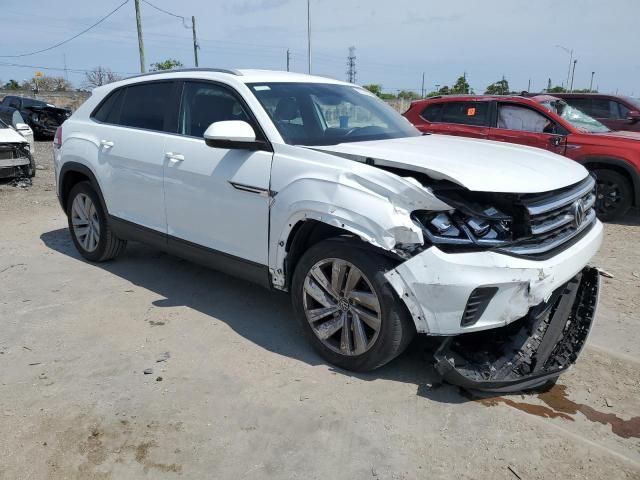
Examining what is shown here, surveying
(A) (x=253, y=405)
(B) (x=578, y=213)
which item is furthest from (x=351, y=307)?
(B) (x=578, y=213)

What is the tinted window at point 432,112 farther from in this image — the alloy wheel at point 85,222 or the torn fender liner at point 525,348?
the torn fender liner at point 525,348

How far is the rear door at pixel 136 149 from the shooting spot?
4.47 m

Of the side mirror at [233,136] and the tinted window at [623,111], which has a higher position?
the tinted window at [623,111]

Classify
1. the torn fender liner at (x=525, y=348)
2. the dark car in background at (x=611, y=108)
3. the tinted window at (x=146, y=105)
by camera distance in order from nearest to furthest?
the torn fender liner at (x=525, y=348), the tinted window at (x=146, y=105), the dark car in background at (x=611, y=108)

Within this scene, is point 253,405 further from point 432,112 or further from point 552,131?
point 432,112

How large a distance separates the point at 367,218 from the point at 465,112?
6.69 metres

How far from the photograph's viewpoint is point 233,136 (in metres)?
3.55

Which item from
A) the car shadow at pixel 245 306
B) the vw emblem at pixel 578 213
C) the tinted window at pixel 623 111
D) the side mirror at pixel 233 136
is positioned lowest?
the car shadow at pixel 245 306

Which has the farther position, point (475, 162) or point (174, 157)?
point (174, 157)

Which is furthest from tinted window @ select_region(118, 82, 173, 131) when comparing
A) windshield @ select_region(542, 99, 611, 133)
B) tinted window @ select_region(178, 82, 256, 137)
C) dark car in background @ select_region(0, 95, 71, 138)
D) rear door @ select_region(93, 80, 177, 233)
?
dark car in background @ select_region(0, 95, 71, 138)

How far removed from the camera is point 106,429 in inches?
115

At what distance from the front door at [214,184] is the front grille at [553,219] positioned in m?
1.62

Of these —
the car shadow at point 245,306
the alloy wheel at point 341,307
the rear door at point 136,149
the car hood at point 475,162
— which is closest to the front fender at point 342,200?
the car hood at point 475,162

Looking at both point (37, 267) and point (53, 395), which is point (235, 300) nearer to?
point (53, 395)
